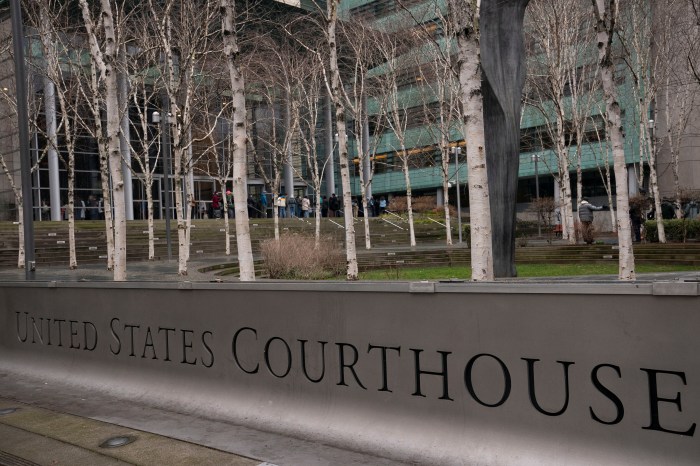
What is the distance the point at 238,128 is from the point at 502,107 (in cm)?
519

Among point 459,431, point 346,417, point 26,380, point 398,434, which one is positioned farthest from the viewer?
point 26,380

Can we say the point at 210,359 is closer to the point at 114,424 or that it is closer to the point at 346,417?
the point at 114,424

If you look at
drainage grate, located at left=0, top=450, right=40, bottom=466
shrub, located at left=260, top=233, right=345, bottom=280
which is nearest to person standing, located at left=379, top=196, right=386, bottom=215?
shrub, located at left=260, top=233, right=345, bottom=280

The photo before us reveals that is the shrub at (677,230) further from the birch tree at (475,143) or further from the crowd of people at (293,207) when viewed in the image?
the crowd of people at (293,207)

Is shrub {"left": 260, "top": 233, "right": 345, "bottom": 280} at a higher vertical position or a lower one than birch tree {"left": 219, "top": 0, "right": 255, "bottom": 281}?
lower

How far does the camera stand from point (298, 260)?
2006 cm

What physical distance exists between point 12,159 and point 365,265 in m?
19.3

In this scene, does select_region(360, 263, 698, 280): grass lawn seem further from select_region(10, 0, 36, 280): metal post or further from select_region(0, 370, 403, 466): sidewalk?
select_region(0, 370, 403, 466): sidewalk

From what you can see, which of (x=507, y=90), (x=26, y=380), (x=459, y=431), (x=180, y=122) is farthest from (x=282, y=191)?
(x=459, y=431)

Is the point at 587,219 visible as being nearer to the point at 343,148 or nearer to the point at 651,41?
the point at 651,41

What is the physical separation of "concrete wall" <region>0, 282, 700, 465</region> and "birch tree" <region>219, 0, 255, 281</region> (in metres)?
6.25

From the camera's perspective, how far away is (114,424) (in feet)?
19.5

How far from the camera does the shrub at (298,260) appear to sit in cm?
2006

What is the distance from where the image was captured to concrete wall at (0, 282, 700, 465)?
11.6 ft
